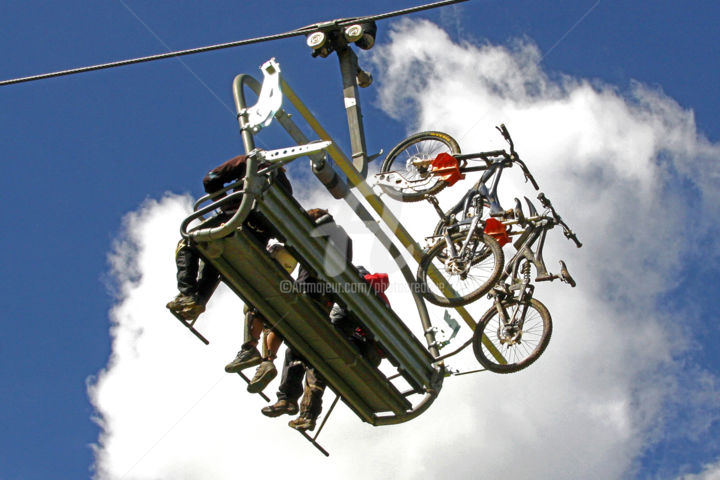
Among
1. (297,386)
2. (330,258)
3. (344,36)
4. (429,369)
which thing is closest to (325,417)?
(297,386)

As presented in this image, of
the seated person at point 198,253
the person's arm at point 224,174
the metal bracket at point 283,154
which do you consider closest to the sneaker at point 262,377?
the seated person at point 198,253

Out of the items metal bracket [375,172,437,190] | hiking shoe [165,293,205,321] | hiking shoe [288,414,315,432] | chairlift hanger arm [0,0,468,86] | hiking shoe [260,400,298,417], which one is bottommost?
hiking shoe [288,414,315,432]

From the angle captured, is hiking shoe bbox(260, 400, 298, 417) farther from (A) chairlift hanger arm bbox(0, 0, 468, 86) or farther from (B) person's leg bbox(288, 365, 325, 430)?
(A) chairlift hanger arm bbox(0, 0, 468, 86)

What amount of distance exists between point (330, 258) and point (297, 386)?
1.87 metres

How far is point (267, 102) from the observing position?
1005cm

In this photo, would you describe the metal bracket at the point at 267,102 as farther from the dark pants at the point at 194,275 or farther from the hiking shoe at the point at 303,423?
the hiking shoe at the point at 303,423

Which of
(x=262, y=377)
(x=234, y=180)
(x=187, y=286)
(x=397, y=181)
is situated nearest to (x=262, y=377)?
(x=262, y=377)

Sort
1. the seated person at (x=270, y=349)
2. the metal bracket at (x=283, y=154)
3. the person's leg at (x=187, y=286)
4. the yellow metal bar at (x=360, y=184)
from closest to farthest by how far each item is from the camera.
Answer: the metal bracket at (x=283, y=154) → the person's leg at (x=187, y=286) → the seated person at (x=270, y=349) → the yellow metal bar at (x=360, y=184)

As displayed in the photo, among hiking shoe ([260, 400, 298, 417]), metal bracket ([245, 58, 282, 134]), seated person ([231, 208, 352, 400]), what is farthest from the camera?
hiking shoe ([260, 400, 298, 417])

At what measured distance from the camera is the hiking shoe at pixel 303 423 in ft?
36.0

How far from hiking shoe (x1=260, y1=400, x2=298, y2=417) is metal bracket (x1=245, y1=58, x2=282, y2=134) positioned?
303 centimetres

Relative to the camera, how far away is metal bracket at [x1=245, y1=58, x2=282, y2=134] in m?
9.91

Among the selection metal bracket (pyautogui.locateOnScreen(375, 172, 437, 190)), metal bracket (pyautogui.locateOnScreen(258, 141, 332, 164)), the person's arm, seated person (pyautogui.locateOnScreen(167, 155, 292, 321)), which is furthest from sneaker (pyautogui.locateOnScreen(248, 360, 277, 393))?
metal bracket (pyautogui.locateOnScreen(375, 172, 437, 190))

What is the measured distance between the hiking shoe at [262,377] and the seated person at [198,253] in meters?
0.91
